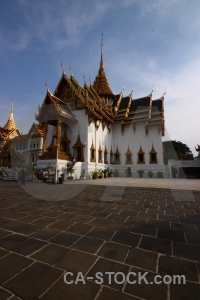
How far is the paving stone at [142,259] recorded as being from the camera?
1729 millimetres

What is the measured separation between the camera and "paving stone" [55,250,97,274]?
5.42 ft

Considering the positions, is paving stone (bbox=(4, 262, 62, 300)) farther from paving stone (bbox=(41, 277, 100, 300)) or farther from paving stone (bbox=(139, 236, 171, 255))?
paving stone (bbox=(139, 236, 171, 255))

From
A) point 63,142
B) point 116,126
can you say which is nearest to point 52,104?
point 63,142

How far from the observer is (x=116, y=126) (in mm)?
25594

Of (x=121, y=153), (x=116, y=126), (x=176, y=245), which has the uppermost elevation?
(x=116, y=126)

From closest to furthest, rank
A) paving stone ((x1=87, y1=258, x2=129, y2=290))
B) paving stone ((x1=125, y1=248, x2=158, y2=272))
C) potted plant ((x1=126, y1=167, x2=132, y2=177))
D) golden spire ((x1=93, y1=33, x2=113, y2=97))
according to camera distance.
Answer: paving stone ((x1=87, y1=258, x2=129, y2=290)), paving stone ((x1=125, y1=248, x2=158, y2=272)), potted plant ((x1=126, y1=167, x2=132, y2=177)), golden spire ((x1=93, y1=33, x2=113, y2=97))

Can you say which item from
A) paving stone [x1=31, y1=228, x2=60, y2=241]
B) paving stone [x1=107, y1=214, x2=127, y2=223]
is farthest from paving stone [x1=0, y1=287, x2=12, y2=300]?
paving stone [x1=107, y1=214, x2=127, y2=223]

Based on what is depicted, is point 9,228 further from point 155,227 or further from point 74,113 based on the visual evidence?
point 74,113

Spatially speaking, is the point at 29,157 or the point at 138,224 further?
the point at 29,157

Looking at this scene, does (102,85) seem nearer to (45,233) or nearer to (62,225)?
(62,225)

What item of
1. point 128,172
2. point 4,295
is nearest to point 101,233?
point 4,295

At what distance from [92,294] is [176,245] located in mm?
1408

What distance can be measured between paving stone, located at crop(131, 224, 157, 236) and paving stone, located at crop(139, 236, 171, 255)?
19 cm

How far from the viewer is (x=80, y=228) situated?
2.78 meters
